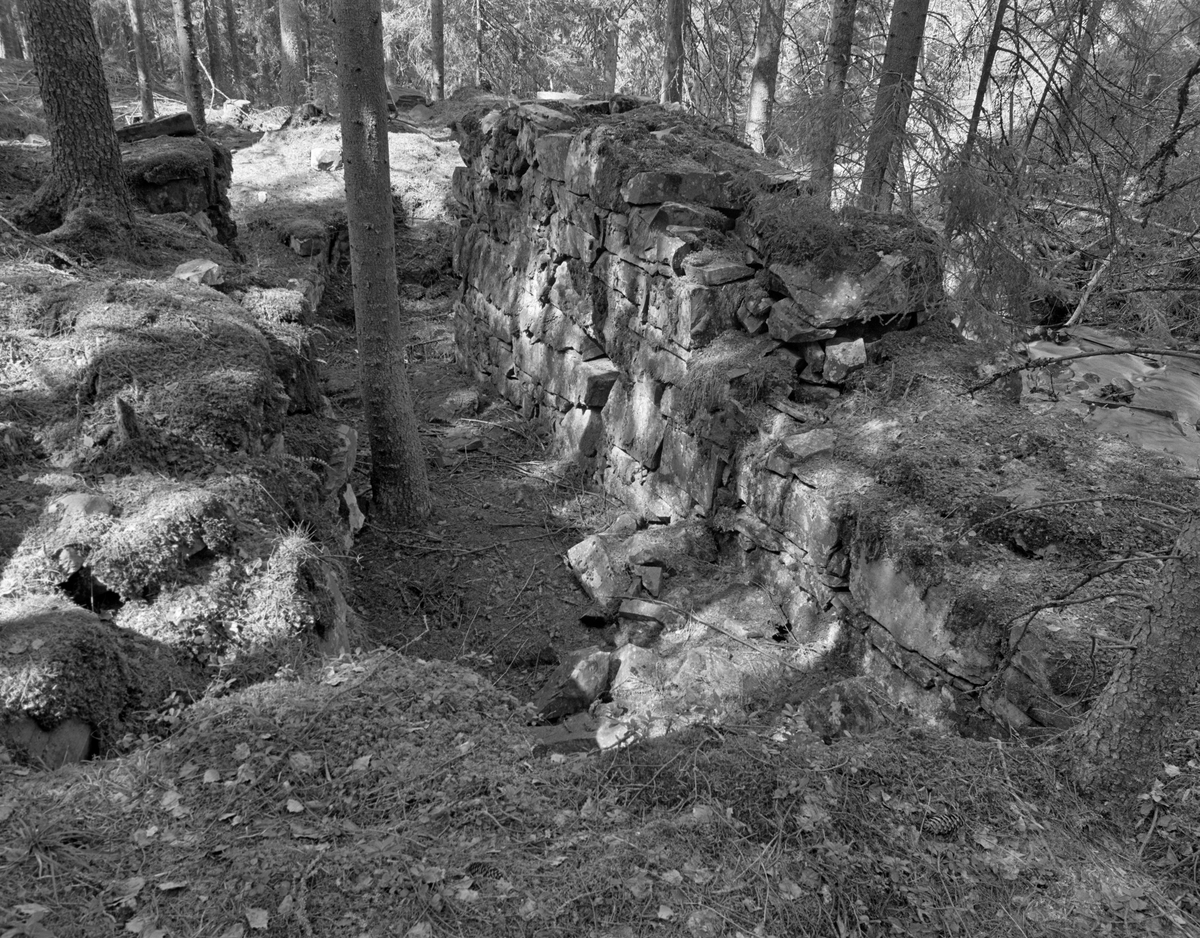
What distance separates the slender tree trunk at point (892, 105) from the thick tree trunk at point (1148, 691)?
A: 426cm

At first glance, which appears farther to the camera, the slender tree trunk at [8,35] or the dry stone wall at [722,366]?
the slender tree trunk at [8,35]

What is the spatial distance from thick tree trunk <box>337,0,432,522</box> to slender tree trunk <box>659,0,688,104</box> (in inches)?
240

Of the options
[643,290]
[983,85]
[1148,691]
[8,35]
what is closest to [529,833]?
[1148,691]

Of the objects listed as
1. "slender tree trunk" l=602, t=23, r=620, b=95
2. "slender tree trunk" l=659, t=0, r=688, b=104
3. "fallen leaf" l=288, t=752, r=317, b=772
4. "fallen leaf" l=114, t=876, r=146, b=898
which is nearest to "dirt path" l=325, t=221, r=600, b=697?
"fallen leaf" l=288, t=752, r=317, b=772

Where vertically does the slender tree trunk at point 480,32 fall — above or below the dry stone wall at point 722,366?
above

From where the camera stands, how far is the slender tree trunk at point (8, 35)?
27.7 meters

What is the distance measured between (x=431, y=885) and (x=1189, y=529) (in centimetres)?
284

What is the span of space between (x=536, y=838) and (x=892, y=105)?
18.8 feet

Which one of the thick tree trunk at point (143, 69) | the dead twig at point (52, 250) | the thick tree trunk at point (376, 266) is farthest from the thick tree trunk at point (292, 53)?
the thick tree trunk at point (376, 266)

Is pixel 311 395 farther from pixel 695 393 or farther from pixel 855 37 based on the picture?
pixel 855 37

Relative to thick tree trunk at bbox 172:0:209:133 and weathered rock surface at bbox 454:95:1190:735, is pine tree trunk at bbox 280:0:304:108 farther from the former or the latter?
weathered rock surface at bbox 454:95:1190:735

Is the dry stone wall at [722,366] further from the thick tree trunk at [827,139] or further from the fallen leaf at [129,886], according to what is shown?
the fallen leaf at [129,886]

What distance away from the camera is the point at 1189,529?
2.81 m

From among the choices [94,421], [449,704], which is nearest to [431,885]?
[449,704]
